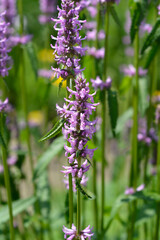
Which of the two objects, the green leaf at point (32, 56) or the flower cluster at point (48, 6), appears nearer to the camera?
the green leaf at point (32, 56)

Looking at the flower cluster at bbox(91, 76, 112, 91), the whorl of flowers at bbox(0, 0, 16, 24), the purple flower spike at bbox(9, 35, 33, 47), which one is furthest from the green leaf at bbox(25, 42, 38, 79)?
the flower cluster at bbox(91, 76, 112, 91)

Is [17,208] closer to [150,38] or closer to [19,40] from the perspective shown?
[19,40]

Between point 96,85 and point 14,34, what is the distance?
0.70 m

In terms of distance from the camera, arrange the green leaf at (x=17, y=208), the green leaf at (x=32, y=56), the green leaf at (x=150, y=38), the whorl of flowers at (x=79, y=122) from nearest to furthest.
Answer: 1. the whorl of flowers at (x=79, y=122)
2. the green leaf at (x=150, y=38)
3. the green leaf at (x=17, y=208)
4. the green leaf at (x=32, y=56)

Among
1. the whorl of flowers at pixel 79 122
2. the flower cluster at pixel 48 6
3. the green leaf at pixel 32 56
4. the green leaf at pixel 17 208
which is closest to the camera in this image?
the whorl of flowers at pixel 79 122

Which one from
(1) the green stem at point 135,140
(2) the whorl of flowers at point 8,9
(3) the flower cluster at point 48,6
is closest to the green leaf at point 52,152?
(1) the green stem at point 135,140

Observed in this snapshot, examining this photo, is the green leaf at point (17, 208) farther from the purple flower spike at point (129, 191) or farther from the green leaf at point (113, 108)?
the green leaf at point (113, 108)

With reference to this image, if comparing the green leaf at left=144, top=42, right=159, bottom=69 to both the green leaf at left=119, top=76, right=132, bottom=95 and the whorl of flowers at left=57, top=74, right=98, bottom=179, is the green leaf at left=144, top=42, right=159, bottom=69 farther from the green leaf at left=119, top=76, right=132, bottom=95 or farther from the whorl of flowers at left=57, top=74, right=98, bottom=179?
the whorl of flowers at left=57, top=74, right=98, bottom=179

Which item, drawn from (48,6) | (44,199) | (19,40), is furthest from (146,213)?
(48,6)

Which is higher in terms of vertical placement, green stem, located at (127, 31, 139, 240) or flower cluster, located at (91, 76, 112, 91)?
flower cluster, located at (91, 76, 112, 91)

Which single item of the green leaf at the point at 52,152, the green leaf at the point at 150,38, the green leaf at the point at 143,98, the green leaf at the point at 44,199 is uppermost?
the green leaf at the point at 150,38

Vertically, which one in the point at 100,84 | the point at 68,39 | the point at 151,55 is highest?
the point at 68,39

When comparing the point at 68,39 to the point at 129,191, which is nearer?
the point at 68,39

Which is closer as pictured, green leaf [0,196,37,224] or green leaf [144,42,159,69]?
green leaf [144,42,159,69]
